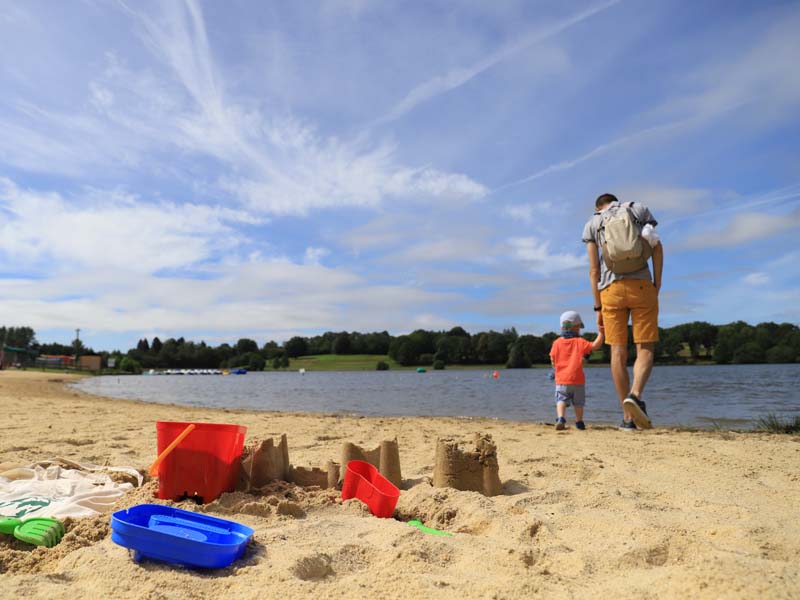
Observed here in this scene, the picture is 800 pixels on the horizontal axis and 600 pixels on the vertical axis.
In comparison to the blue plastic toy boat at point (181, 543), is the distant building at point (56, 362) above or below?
above

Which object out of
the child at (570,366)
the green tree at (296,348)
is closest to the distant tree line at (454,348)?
the green tree at (296,348)

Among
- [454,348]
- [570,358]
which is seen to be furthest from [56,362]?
[570,358]

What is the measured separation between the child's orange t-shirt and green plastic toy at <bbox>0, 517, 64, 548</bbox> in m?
5.82

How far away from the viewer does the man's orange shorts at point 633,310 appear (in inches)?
237

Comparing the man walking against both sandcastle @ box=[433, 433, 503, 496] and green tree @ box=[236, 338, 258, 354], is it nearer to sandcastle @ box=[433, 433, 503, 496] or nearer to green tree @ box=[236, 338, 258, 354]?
sandcastle @ box=[433, 433, 503, 496]

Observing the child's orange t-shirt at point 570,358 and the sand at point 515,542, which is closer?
the sand at point 515,542

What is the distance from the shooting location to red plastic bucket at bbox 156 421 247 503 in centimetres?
301

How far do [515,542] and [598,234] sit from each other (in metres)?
4.79

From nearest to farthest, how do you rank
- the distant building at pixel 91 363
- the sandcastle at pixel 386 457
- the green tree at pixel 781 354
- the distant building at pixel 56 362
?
the sandcastle at pixel 386 457 < the green tree at pixel 781 354 < the distant building at pixel 56 362 < the distant building at pixel 91 363

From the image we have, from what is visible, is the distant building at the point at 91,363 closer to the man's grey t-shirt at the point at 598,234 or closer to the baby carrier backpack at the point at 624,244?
the man's grey t-shirt at the point at 598,234

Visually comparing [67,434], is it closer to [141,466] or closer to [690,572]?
[141,466]

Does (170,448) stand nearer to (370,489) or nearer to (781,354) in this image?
(370,489)

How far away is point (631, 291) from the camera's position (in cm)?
607

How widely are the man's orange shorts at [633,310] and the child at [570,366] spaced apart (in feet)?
1.59
